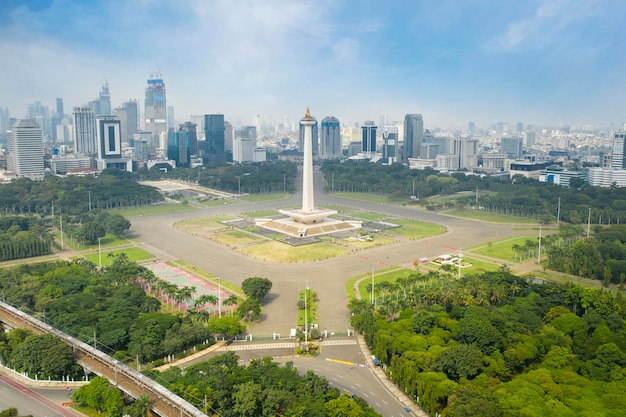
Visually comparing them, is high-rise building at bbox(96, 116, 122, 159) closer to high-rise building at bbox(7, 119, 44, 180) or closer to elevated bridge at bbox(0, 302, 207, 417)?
high-rise building at bbox(7, 119, 44, 180)

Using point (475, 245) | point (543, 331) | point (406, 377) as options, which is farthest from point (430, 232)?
point (406, 377)

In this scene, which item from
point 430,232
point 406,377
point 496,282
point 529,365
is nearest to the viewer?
point 406,377

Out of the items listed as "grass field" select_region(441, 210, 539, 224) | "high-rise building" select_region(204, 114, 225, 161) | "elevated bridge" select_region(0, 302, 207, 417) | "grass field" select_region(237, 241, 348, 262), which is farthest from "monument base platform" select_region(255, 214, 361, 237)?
"high-rise building" select_region(204, 114, 225, 161)

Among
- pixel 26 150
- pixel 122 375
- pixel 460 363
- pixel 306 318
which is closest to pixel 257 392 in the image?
pixel 122 375

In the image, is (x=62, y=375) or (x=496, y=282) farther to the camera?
(x=496, y=282)

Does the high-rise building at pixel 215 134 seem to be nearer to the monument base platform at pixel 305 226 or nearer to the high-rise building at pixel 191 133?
the high-rise building at pixel 191 133

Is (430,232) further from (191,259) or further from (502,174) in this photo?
(502,174)

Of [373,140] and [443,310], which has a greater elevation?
[373,140]
